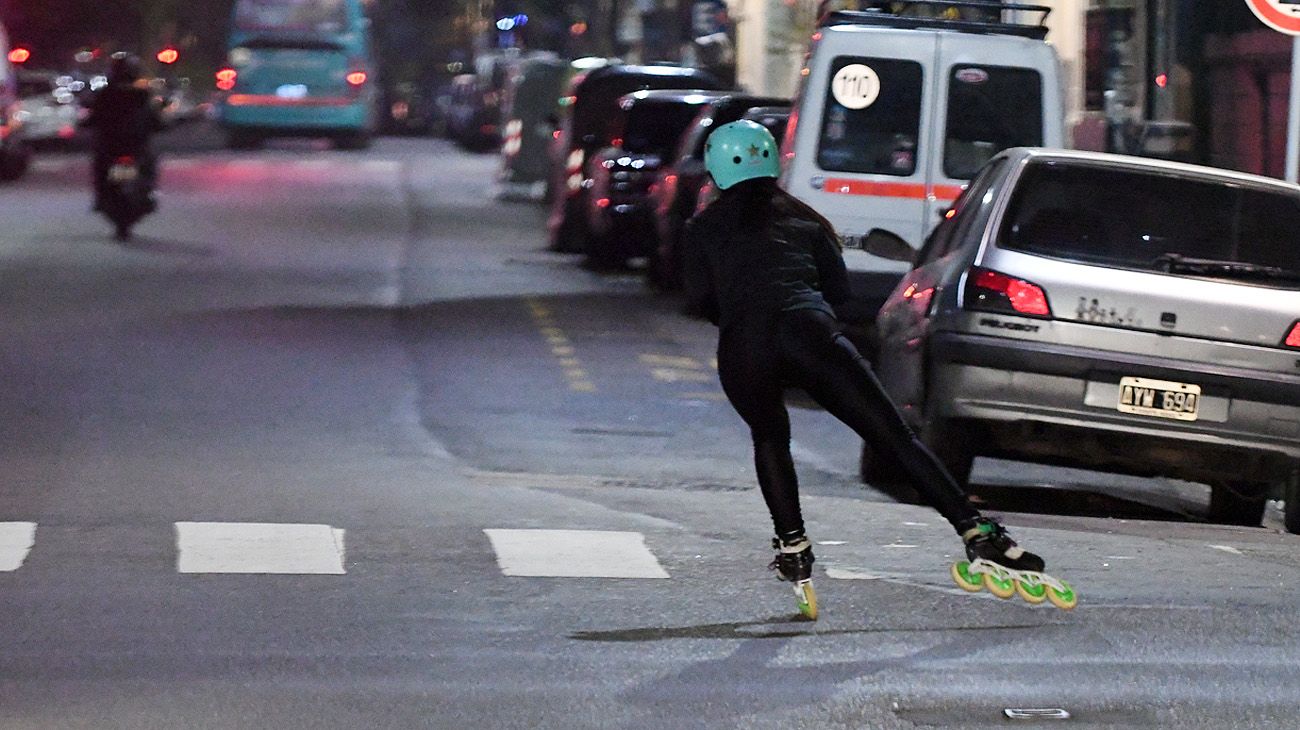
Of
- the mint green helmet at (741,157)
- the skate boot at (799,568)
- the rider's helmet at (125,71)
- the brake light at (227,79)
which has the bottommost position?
the brake light at (227,79)

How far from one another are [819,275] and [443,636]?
5.41 feet

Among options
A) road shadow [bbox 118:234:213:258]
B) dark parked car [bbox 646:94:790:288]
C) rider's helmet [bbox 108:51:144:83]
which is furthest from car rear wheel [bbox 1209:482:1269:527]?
rider's helmet [bbox 108:51:144:83]

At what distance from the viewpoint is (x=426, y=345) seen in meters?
17.3

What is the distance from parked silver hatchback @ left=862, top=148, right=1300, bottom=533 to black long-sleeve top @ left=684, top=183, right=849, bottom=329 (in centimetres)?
259

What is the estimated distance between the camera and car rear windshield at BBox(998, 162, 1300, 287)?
35.1ft

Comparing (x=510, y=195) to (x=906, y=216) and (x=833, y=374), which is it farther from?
(x=833, y=374)

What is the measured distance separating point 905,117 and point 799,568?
908cm

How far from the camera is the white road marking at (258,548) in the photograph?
8695mm

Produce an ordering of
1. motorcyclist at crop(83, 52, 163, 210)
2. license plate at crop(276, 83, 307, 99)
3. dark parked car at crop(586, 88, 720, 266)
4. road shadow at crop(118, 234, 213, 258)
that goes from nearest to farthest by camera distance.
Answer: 1. dark parked car at crop(586, 88, 720, 266)
2. road shadow at crop(118, 234, 213, 258)
3. motorcyclist at crop(83, 52, 163, 210)
4. license plate at crop(276, 83, 307, 99)

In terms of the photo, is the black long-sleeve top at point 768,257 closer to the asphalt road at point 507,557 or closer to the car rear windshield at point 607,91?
the asphalt road at point 507,557

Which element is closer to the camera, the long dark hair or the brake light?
the long dark hair

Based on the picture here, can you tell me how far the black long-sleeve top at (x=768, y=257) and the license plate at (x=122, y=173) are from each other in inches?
751

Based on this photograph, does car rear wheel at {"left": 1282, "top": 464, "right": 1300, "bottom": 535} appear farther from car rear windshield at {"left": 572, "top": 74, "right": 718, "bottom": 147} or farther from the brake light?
the brake light

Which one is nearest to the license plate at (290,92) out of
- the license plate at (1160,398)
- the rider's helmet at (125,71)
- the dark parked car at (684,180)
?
the rider's helmet at (125,71)
